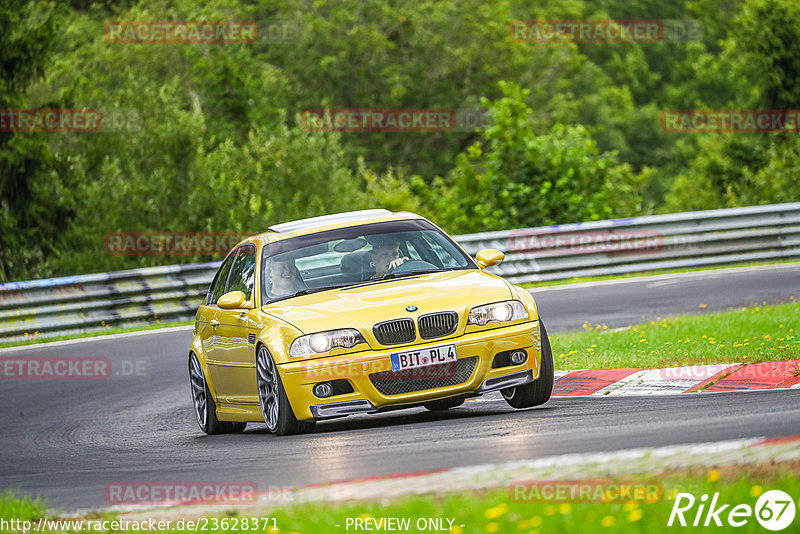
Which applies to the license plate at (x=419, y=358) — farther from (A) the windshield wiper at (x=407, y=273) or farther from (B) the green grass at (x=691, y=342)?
(B) the green grass at (x=691, y=342)

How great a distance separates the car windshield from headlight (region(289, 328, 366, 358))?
3.07 ft

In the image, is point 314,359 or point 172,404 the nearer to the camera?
point 314,359

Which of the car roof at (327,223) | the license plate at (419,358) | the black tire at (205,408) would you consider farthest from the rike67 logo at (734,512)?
the black tire at (205,408)

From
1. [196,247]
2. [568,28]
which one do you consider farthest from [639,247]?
[568,28]

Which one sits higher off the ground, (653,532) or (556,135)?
(653,532)

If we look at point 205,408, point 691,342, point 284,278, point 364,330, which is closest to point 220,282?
point 205,408

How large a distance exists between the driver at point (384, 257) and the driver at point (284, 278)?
23.3 inches

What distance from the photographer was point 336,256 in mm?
9969

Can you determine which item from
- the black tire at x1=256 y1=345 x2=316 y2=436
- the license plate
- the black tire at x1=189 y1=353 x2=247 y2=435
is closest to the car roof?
the black tire at x1=189 y1=353 x2=247 y2=435

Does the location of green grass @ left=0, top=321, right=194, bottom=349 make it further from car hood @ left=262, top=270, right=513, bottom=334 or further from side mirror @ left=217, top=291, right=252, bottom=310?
car hood @ left=262, top=270, right=513, bottom=334

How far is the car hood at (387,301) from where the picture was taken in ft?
28.3

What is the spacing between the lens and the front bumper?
336 inches

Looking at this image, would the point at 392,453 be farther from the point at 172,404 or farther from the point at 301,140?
the point at 301,140

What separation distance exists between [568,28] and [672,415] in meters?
63.1
